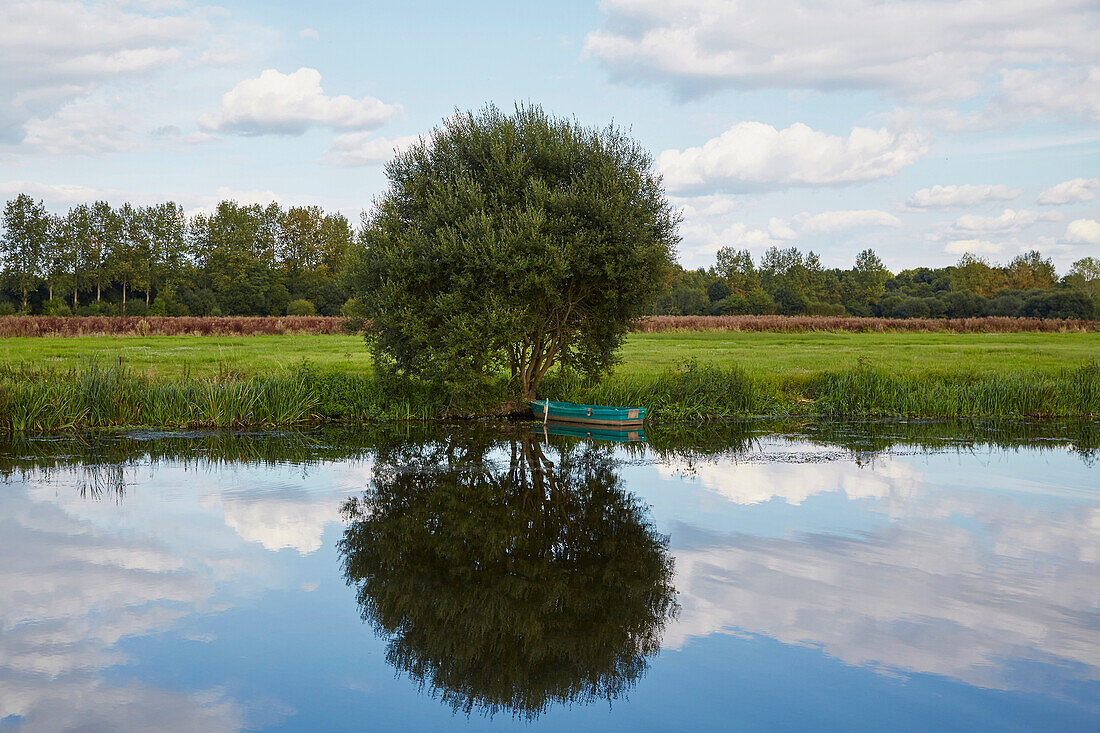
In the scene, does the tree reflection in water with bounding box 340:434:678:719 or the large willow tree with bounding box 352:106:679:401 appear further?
the large willow tree with bounding box 352:106:679:401

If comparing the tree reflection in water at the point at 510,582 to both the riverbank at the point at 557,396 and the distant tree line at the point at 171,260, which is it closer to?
the riverbank at the point at 557,396

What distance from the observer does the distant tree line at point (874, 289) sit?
3775 inches

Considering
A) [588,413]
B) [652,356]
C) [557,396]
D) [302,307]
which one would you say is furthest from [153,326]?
[588,413]

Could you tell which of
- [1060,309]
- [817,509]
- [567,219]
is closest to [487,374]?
[567,219]

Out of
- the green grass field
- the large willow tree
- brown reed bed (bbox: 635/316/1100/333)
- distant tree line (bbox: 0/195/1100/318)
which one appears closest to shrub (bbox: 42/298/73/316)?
distant tree line (bbox: 0/195/1100/318)

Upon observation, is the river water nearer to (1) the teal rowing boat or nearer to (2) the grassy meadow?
(2) the grassy meadow

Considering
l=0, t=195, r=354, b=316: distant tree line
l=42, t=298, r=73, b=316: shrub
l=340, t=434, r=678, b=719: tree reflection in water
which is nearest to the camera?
l=340, t=434, r=678, b=719: tree reflection in water

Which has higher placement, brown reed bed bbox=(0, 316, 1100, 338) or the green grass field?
brown reed bed bbox=(0, 316, 1100, 338)

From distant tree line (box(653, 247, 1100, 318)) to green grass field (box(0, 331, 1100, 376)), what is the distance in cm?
4752

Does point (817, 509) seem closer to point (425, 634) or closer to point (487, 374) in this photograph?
point (425, 634)

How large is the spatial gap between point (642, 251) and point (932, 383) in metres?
12.4

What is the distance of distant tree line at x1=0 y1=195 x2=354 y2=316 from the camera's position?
3954 inches

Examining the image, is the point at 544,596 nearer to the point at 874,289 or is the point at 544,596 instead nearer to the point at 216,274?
the point at 216,274

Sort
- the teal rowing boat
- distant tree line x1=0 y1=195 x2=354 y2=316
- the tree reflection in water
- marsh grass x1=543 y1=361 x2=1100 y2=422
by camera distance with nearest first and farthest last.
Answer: the tree reflection in water, the teal rowing boat, marsh grass x1=543 y1=361 x2=1100 y2=422, distant tree line x1=0 y1=195 x2=354 y2=316
